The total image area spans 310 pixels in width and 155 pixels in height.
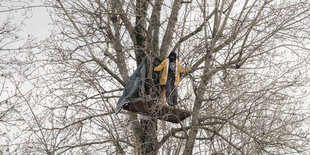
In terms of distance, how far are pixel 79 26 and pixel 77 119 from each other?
231cm

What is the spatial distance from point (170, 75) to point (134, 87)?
0.79 metres

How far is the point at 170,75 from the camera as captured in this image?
26.2 feet

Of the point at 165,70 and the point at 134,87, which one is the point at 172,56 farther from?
the point at 134,87

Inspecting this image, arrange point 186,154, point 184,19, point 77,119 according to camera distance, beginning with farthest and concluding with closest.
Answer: point 77,119
point 184,19
point 186,154

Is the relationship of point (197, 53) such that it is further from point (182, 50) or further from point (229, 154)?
point (229, 154)

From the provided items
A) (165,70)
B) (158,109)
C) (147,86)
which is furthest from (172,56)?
(158,109)

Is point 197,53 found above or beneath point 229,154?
above

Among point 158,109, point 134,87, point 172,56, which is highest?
point 172,56

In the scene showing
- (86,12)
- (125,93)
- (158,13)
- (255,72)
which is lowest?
(125,93)

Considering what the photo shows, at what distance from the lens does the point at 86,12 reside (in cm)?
839

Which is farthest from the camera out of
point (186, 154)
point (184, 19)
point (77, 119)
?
point (77, 119)

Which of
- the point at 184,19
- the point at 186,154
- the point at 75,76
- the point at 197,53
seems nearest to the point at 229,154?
the point at 186,154

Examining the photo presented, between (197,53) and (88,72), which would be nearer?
(197,53)

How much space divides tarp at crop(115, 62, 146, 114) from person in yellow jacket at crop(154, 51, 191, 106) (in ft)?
1.18
